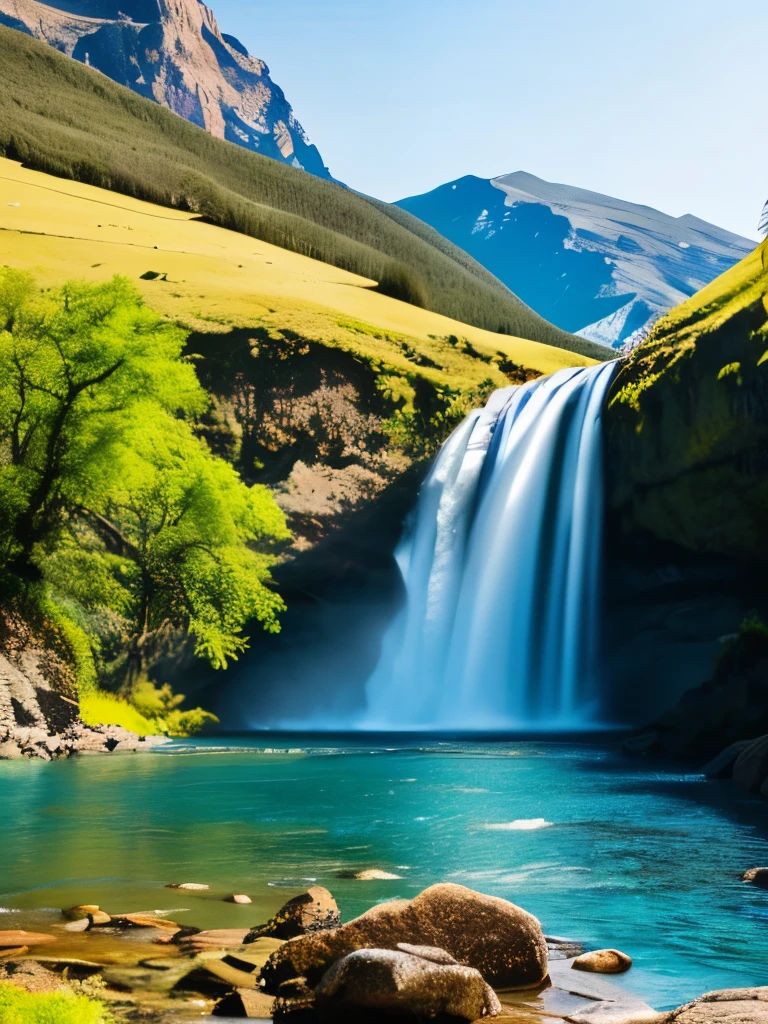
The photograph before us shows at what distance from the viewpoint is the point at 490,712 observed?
2972cm

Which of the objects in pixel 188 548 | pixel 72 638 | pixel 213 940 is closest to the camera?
pixel 213 940

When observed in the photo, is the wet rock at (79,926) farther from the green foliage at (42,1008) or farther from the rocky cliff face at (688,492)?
the rocky cliff face at (688,492)

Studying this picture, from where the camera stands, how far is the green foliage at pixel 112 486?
24.2 metres

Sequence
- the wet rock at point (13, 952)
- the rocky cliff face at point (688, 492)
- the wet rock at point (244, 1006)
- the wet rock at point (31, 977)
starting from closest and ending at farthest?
the wet rock at point (31, 977) < the wet rock at point (244, 1006) < the wet rock at point (13, 952) < the rocky cliff face at point (688, 492)

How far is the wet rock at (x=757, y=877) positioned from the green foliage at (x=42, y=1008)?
22.3 ft

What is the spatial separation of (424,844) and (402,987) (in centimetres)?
644

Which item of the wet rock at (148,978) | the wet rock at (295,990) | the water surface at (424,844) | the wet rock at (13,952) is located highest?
the wet rock at (295,990)

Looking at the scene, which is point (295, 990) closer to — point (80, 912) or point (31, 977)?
point (31, 977)

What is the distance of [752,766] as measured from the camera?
54.7 ft

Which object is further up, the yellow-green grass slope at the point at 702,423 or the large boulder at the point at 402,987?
the yellow-green grass slope at the point at 702,423

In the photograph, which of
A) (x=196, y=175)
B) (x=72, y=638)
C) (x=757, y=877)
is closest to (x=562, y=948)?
(x=757, y=877)

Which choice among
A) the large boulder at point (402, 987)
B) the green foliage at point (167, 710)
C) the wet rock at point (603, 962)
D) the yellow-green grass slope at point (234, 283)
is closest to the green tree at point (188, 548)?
the green foliage at point (167, 710)

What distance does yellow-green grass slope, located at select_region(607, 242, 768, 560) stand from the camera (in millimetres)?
26781

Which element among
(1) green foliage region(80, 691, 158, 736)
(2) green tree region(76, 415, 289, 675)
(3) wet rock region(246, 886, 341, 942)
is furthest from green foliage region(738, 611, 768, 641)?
(3) wet rock region(246, 886, 341, 942)
